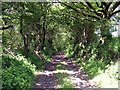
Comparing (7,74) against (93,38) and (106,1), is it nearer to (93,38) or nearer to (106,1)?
(106,1)

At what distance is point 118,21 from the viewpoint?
25859mm

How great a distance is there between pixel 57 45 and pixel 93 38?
1383 inches

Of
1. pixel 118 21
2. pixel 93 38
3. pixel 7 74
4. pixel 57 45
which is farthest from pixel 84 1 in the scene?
pixel 57 45

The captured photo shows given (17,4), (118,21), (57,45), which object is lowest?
(57,45)

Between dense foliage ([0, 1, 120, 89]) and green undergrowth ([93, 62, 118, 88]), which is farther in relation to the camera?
dense foliage ([0, 1, 120, 89])

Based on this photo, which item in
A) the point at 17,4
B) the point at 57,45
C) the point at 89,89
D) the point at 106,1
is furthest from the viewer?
the point at 57,45

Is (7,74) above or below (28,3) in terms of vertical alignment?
below

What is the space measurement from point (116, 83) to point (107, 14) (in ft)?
35.7

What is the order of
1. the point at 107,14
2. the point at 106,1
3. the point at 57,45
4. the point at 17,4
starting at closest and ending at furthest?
the point at 17,4, the point at 106,1, the point at 107,14, the point at 57,45

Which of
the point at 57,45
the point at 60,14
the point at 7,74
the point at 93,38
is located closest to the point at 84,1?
the point at 60,14

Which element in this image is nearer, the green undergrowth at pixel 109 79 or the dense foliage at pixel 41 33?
the green undergrowth at pixel 109 79

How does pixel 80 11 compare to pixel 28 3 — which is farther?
pixel 80 11

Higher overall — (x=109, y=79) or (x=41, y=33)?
(x=109, y=79)

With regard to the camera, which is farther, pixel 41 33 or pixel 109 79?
pixel 41 33
